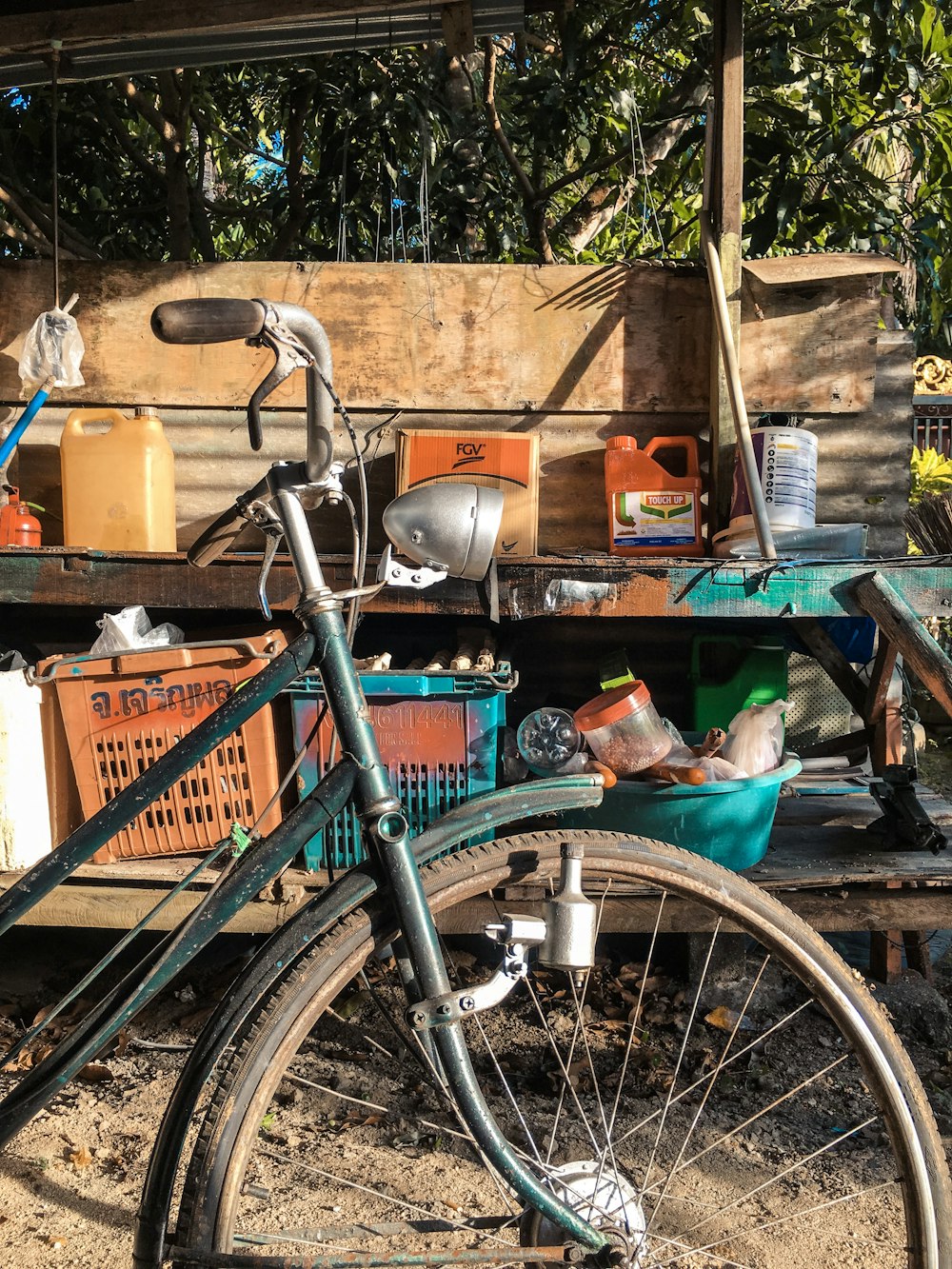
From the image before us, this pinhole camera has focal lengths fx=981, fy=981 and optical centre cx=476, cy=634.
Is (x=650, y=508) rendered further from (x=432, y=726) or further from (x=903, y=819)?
(x=903, y=819)

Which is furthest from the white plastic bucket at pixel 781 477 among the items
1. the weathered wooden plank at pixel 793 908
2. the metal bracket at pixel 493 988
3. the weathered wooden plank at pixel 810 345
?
the metal bracket at pixel 493 988

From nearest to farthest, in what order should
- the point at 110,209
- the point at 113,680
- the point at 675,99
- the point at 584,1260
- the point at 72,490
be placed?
the point at 584,1260
the point at 113,680
the point at 72,490
the point at 675,99
the point at 110,209

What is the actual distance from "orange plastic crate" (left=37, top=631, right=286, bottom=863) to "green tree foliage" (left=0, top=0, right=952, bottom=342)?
2.02m

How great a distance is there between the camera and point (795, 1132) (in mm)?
2539

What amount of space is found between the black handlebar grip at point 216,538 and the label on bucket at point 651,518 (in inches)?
75.7

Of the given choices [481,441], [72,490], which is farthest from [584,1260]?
[72,490]

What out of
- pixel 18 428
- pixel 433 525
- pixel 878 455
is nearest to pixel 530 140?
pixel 878 455

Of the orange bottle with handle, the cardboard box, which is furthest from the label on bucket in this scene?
the cardboard box

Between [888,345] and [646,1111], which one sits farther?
[888,345]

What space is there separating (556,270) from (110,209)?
9.43ft

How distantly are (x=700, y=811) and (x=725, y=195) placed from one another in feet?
6.49

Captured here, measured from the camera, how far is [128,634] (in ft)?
9.76

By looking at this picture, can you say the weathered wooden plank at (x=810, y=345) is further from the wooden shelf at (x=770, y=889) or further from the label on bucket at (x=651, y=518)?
the wooden shelf at (x=770, y=889)

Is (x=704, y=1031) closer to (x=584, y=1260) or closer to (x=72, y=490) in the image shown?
(x=584, y=1260)
